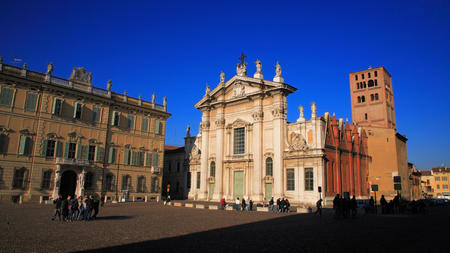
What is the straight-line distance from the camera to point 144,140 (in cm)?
3984

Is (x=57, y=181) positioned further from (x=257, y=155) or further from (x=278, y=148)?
(x=278, y=148)

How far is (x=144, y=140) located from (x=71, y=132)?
29.8ft

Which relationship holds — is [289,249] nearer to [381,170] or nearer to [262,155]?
[262,155]

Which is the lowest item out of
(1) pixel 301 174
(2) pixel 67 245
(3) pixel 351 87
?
(2) pixel 67 245

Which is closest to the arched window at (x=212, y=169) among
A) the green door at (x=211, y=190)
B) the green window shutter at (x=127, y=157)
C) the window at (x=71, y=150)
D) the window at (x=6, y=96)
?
the green door at (x=211, y=190)

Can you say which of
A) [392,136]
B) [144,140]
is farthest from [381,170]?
[144,140]

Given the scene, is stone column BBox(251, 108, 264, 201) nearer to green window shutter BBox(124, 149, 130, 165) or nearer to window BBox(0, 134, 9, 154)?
green window shutter BBox(124, 149, 130, 165)

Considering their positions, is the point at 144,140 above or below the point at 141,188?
above

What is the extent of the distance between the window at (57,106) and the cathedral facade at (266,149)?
18822 mm

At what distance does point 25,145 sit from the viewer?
29.8 m

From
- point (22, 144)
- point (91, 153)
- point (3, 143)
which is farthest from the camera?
point (91, 153)

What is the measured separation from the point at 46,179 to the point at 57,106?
7358 millimetres

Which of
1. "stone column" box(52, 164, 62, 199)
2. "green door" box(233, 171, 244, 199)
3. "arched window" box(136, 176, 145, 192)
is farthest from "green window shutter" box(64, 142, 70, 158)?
"green door" box(233, 171, 244, 199)

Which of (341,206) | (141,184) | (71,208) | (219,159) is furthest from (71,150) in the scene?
(341,206)
